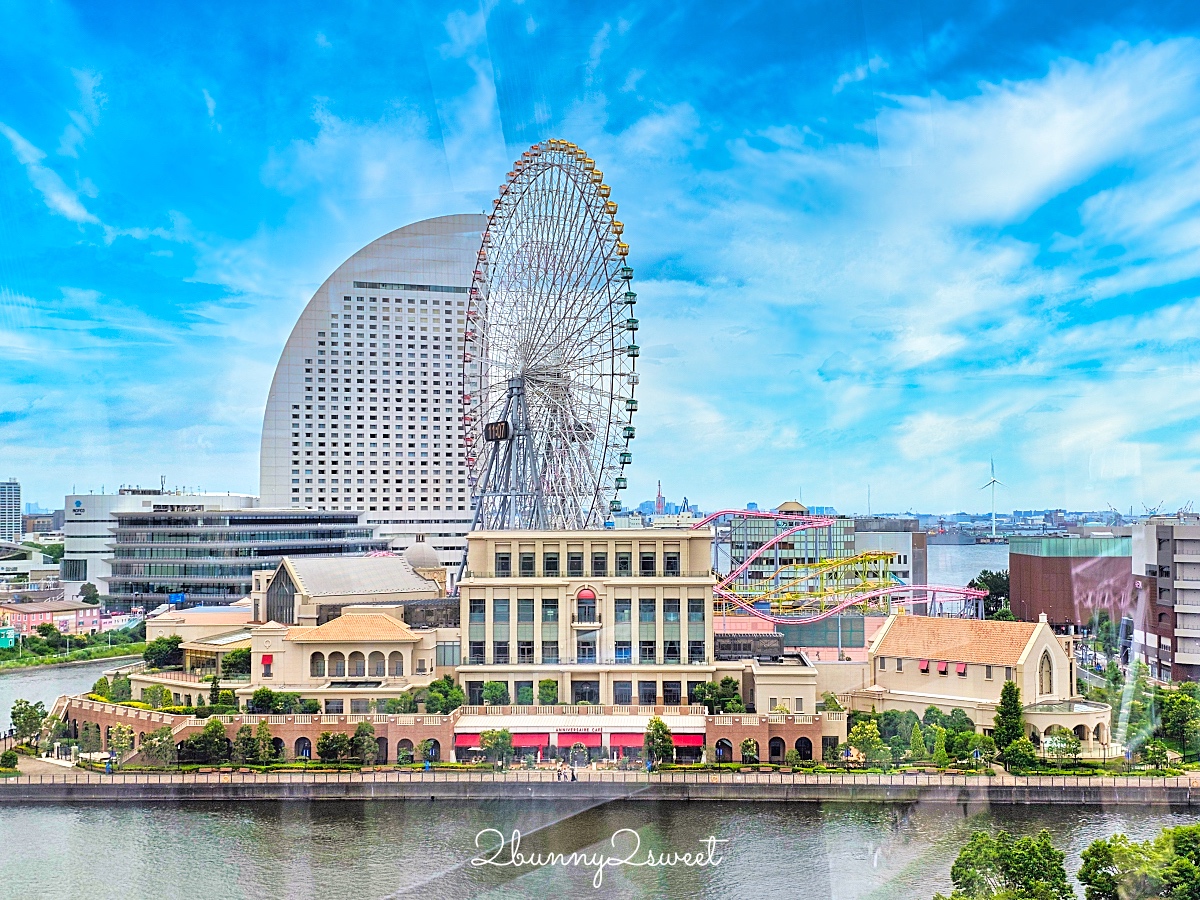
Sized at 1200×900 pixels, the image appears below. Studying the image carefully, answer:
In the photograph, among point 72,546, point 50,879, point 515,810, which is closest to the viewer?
point 50,879

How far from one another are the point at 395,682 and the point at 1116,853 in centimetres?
647

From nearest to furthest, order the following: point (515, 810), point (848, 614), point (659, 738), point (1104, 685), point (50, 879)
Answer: point (50, 879), point (515, 810), point (659, 738), point (1104, 685), point (848, 614)

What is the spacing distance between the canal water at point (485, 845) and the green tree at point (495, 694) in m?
1.81

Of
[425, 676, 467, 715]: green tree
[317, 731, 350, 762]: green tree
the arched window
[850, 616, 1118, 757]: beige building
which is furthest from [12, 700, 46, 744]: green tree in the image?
the arched window

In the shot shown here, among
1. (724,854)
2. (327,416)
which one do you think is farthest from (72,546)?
(724,854)

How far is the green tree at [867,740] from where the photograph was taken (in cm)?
880

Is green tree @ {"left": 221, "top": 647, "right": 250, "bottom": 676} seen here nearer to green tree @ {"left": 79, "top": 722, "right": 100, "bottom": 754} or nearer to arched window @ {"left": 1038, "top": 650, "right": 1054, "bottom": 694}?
green tree @ {"left": 79, "top": 722, "right": 100, "bottom": 754}

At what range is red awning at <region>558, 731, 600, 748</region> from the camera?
9.15 meters

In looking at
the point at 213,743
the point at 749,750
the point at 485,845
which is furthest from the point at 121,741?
the point at 749,750

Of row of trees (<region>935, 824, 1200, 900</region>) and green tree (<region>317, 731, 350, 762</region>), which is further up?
green tree (<region>317, 731, 350, 762</region>)

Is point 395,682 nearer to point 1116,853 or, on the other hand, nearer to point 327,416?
point 1116,853

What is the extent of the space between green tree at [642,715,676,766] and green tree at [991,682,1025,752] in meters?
2.08

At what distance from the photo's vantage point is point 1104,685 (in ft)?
33.0

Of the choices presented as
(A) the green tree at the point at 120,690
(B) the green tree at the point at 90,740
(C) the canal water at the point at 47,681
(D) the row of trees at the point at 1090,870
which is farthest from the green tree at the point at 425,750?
(C) the canal water at the point at 47,681
